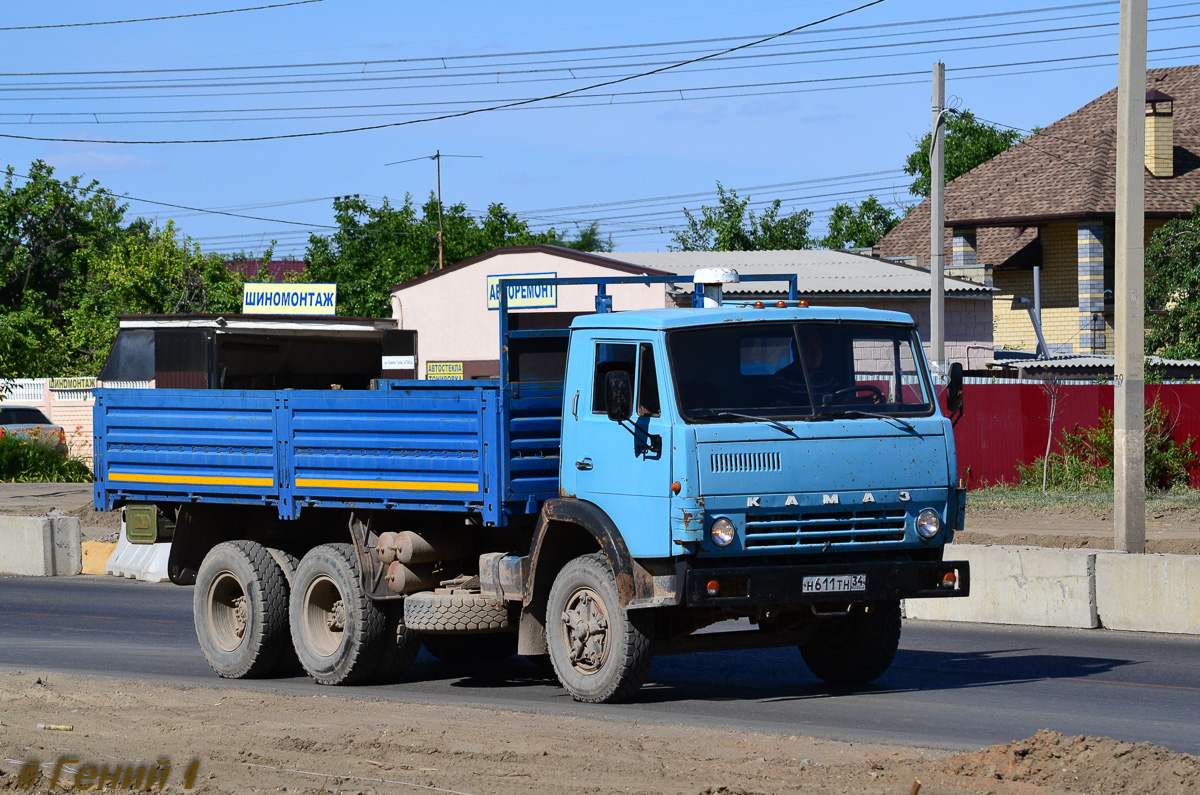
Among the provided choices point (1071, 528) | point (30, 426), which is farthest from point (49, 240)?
point (1071, 528)

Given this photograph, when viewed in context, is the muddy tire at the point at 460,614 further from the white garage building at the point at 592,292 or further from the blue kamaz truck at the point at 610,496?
the white garage building at the point at 592,292

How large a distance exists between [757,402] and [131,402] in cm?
593

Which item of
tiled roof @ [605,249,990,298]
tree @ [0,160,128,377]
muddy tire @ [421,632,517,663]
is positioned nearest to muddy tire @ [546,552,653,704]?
muddy tire @ [421,632,517,663]

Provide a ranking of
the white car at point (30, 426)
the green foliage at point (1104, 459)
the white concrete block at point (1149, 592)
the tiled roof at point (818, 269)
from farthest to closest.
A: the white car at point (30, 426), the tiled roof at point (818, 269), the green foliage at point (1104, 459), the white concrete block at point (1149, 592)

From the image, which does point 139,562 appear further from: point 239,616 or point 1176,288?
point 1176,288

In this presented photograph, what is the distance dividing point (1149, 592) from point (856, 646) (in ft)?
13.2

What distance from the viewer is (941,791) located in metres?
6.64

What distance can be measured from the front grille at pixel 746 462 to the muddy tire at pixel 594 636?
105 centimetres

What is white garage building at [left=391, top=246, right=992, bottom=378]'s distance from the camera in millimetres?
35688

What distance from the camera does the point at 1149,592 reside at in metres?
13.1

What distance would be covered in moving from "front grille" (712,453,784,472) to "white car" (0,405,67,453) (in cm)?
3106

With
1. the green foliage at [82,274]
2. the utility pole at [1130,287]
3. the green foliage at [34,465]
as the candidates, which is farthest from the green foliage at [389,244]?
the utility pole at [1130,287]

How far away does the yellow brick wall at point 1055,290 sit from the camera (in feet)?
145

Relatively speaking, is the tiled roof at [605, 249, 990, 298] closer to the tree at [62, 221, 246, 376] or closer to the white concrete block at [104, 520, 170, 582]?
the white concrete block at [104, 520, 170, 582]
